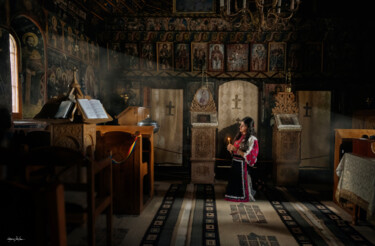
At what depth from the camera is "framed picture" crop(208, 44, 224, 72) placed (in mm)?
7039

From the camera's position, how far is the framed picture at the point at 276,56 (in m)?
6.96

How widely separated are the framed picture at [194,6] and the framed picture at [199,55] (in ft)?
2.84

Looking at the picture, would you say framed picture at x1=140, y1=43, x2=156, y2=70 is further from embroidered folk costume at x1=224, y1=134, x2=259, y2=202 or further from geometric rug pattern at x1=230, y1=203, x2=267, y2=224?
geometric rug pattern at x1=230, y1=203, x2=267, y2=224

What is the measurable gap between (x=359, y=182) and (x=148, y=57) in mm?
5792

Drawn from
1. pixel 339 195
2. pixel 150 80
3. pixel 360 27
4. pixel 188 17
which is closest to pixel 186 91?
pixel 150 80

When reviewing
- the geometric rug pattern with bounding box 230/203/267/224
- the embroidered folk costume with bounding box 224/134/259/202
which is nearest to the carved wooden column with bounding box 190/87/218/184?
the embroidered folk costume with bounding box 224/134/259/202

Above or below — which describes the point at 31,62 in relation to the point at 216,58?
below

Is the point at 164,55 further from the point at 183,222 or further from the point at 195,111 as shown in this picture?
the point at 183,222

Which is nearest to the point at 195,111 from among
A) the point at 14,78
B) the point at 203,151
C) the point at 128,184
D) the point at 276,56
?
the point at 203,151

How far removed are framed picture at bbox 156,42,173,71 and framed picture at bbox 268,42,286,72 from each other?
282 centimetres

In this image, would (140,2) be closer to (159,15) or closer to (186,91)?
(159,15)

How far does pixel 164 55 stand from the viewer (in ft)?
23.3

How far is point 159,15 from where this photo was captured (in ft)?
22.6

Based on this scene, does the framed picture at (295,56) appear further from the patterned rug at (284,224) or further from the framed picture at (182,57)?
the patterned rug at (284,224)
